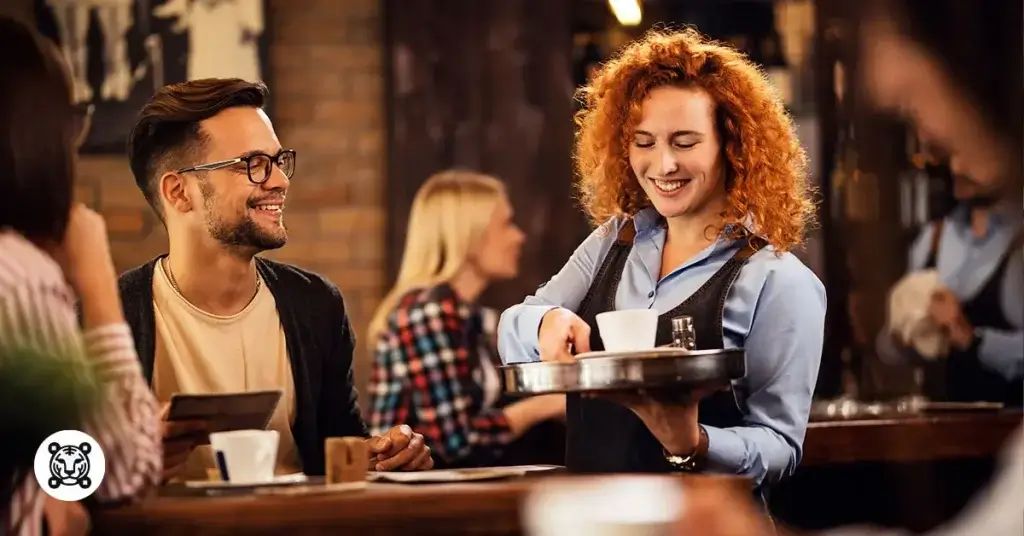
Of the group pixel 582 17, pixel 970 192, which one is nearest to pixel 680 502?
pixel 582 17

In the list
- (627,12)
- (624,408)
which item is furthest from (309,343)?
(627,12)

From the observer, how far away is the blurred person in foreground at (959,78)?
6.83ft

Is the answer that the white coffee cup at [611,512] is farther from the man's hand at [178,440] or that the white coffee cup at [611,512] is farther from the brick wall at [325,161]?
the brick wall at [325,161]

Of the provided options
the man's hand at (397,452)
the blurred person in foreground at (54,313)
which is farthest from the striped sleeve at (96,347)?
the man's hand at (397,452)

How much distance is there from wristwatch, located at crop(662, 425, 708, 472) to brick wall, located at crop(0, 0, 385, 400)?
50cm

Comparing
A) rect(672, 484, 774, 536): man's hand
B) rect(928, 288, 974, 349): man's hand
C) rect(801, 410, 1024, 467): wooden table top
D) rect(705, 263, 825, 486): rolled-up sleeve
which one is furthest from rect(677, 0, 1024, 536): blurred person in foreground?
rect(672, 484, 774, 536): man's hand

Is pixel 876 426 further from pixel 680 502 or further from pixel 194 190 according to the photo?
pixel 680 502

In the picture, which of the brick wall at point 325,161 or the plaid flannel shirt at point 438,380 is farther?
the plaid flannel shirt at point 438,380

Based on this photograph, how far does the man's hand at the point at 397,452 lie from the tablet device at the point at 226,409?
0.16 metres

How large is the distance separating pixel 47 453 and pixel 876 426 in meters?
1.27

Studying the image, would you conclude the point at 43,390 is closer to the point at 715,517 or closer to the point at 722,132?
the point at 722,132

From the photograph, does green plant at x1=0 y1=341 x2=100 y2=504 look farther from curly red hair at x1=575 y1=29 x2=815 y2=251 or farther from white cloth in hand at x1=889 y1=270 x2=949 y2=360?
white cloth in hand at x1=889 y1=270 x2=949 y2=360

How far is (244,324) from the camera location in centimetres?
172

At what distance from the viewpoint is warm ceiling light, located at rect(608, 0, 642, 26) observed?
1873mm
